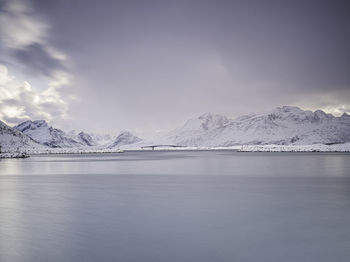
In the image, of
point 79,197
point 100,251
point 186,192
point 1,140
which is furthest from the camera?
point 1,140

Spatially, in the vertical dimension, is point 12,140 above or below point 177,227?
above

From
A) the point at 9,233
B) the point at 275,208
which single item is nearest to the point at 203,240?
the point at 275,208

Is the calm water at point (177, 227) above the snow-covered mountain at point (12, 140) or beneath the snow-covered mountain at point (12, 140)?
beneath

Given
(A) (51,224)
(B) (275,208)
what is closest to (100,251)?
(A) (51,224)

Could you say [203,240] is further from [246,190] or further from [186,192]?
[246,190]

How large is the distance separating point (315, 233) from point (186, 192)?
9.56 m

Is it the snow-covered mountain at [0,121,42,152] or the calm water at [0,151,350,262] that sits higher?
the snow-covered mountain at [0,121,42,152]

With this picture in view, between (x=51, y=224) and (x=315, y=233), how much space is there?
9271 mm

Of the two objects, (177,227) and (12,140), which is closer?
(177,227)

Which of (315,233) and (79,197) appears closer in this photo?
(315,233)

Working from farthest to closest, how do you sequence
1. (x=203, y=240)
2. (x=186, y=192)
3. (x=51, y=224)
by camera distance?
1. (x=186, y=192)
2. (x=51, y=224)
3. (x=203, y=240)

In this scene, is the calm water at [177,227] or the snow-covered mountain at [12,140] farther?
the snow-covered mountain at [12,140]

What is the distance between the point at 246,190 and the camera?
18.2 metres

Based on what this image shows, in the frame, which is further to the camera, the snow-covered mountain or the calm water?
the snow-covered mountain
